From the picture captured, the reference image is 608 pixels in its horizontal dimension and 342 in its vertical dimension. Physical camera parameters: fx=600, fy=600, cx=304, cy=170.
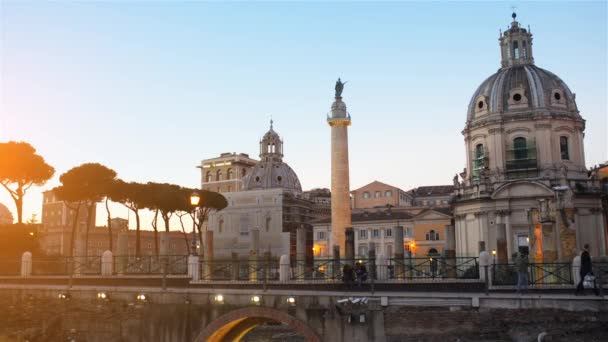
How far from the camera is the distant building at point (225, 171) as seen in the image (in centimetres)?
12912

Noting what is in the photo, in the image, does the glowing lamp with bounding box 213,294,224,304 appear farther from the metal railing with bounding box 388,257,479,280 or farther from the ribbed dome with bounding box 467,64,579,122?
the ribbed dome with bounding box 467,64,579,122

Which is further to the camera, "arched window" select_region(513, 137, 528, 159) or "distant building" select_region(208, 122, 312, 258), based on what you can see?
"distant building" select_region(208, 122, 312, 258)

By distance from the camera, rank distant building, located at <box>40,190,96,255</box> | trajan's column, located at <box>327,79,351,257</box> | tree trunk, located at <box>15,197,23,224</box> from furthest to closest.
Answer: distant building, located at <box>40,190,96,255</box>, trajan's column, located at <box>327,79,351,257</box>, tree trunk, located at <box>15,197,23,224</box>

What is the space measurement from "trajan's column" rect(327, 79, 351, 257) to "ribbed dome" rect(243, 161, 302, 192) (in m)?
59.9

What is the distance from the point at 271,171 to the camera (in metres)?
113

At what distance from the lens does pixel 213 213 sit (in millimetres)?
103938

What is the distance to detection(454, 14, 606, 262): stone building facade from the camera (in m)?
51.1

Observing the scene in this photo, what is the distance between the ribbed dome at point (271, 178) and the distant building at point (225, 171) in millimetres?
12392

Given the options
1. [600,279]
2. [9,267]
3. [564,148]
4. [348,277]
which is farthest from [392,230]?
[600,279]

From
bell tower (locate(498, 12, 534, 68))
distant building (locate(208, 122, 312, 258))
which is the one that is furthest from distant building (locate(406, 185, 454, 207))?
bell tower (locate(498, 12, 534, 68))

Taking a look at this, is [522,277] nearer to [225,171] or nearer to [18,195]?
[18,195]

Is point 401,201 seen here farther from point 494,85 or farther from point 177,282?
point 177,282

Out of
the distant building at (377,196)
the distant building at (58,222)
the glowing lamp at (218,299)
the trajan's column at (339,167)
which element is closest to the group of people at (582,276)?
the glowing lamp at (218,299)

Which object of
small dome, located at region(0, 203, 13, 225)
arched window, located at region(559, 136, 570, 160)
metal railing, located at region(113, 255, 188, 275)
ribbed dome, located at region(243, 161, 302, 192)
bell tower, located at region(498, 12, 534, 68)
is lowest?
metal railing, located at region(113, 255, 188, 275)
